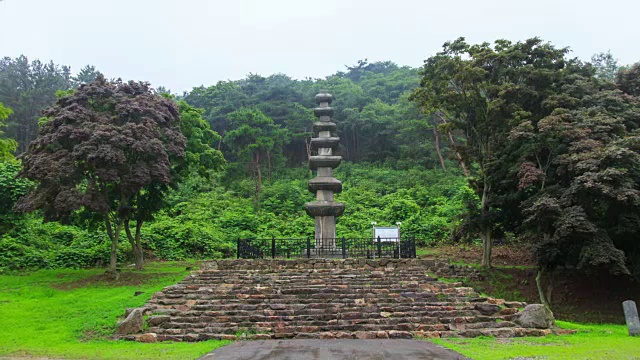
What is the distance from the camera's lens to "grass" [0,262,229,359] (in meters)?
11.2

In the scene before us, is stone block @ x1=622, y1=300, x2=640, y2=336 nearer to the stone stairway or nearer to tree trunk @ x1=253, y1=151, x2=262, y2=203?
the stone stairway

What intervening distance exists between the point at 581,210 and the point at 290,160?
3921cm

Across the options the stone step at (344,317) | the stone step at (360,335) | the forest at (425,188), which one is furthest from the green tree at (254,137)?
the stone step at (360,335)

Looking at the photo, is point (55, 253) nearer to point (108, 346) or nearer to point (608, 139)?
point (108, 346)

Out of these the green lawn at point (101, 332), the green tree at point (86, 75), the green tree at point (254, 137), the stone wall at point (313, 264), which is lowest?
the green lawn at point (101, 332)

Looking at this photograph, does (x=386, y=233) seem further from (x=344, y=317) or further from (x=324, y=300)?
(x=344, y=317)

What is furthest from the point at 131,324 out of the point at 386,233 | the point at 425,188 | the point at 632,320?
the point at 425,188

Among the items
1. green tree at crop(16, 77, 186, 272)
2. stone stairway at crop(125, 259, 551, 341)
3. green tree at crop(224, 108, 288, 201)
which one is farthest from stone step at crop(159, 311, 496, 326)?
green tree at crop(224, 108, 288, 201)

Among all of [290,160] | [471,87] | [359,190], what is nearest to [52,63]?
[290,160]

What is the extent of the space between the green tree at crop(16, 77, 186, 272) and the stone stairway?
14.3 ft

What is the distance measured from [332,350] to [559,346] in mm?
5185

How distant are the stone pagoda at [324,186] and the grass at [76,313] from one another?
20.9ft

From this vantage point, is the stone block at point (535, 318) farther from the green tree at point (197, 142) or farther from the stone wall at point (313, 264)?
the green tree at point (197, 142)

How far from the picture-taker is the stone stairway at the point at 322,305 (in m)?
13.5
